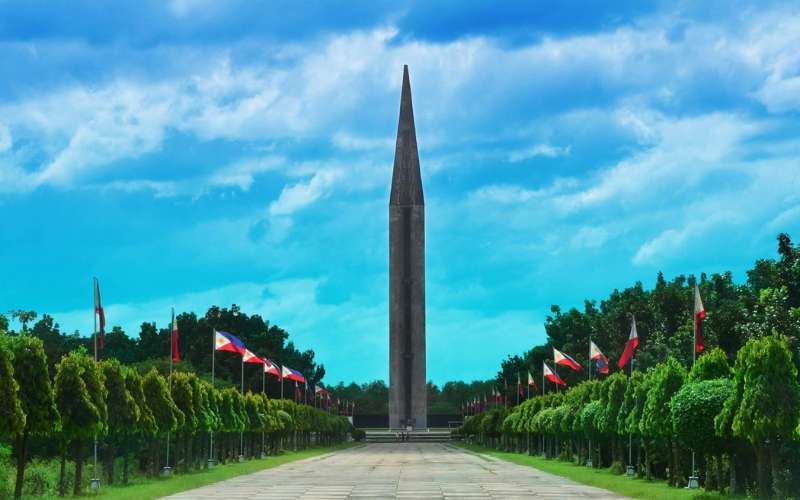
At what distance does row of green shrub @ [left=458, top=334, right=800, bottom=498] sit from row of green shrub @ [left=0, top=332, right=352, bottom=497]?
19.9 metres

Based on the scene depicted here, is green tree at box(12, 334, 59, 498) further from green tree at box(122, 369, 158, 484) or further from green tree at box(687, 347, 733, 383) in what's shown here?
green tree at box(687, 347, 733, 383)

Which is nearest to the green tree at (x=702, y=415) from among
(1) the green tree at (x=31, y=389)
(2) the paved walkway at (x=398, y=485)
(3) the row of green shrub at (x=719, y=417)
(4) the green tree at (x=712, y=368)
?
(3) the row of green shrub at (x=719, y=417)

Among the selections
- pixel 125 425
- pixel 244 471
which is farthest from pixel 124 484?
pixel 244 471

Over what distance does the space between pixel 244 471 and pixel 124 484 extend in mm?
14398

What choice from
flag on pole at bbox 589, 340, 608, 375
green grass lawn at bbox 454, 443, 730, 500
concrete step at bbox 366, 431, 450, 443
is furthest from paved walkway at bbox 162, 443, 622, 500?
concrete step at bbox 366, 431, 450, 443

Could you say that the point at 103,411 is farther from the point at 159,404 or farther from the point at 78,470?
the point at 159,404

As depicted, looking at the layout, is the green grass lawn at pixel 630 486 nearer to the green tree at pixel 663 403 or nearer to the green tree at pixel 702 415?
the green tree at pixel 702 415

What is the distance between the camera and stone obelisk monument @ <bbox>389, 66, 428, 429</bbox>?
611 feet

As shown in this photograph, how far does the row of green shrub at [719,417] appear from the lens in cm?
3228

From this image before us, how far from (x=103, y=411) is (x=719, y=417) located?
2126 cm

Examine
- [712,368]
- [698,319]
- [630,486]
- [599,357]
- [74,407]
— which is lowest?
[630,486]

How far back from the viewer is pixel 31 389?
35.2 metres

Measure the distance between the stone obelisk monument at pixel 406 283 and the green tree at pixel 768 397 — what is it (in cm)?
15294

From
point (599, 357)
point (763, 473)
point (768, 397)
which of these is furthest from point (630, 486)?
point (599, 357)
